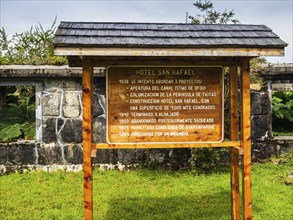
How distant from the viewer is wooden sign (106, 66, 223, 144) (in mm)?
4285

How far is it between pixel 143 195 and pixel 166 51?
3.13 metres

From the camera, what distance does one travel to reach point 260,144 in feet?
26.6

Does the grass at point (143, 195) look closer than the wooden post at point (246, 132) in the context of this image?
No

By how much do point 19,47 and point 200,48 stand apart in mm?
8308

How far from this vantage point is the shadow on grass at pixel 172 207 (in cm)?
536

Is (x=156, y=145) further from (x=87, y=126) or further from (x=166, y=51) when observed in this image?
(x=166, y=51)

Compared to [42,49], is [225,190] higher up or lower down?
lower down

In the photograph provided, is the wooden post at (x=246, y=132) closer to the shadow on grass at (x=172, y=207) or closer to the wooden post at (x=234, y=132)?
the wooden post at (x=234, y=132)

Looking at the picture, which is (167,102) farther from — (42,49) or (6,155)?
(42,49)

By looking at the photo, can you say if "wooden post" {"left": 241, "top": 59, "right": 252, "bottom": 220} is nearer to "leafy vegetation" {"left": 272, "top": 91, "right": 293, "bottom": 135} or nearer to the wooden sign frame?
the wooden sign frame

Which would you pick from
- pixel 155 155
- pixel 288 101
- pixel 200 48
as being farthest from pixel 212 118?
pixel 288 101

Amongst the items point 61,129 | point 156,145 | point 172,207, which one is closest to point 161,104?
point 156,145

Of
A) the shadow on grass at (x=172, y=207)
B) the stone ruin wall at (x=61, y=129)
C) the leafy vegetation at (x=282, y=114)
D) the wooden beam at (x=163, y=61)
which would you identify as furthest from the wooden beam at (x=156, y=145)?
the leafy vegetation at (x=282, y=114)

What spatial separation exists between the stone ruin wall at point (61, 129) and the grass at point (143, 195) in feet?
1.04
